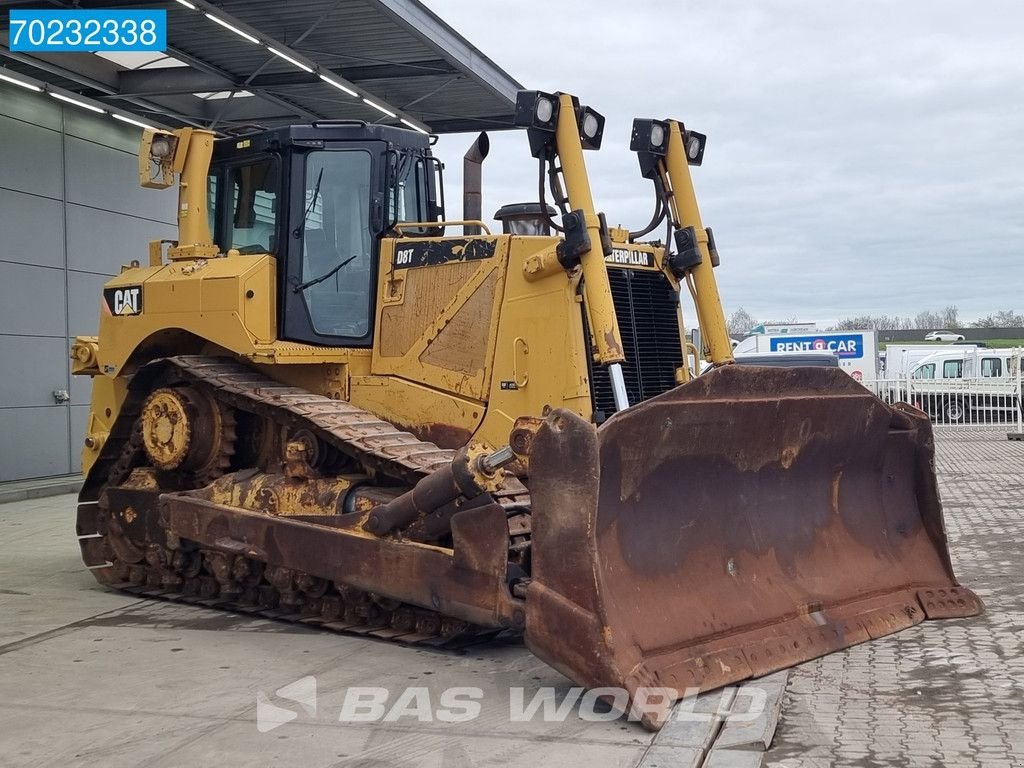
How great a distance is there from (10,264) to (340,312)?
29.3ft

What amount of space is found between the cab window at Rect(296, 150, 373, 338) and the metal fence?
799 inches

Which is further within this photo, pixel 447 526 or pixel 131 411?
pixel 131 411

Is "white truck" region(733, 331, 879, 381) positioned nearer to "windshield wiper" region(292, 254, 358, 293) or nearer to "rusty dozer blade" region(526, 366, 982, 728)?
"windshield wiper" region(292, 254, 358, 293)

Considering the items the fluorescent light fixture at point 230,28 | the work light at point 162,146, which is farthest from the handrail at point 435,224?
the fluorescent light fixture at point 230,28

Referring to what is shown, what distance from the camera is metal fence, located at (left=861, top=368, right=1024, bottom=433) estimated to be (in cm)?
2639

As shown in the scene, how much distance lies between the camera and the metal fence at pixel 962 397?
26.4m

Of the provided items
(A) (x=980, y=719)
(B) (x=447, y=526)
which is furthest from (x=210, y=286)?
(A) (x=980, y=719)

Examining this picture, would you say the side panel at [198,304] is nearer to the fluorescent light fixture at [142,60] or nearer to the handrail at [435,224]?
the handrail at [435,224]

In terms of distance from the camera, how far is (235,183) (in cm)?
854

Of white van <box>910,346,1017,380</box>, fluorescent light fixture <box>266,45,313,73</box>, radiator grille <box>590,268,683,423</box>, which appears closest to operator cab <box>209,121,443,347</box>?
radiator grille <box>590,268,683,423</box>

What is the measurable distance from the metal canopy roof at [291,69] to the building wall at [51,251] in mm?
647

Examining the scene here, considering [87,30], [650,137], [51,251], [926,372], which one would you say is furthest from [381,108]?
[926,372]

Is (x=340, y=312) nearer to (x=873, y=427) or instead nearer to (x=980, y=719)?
(x=873, y=427)

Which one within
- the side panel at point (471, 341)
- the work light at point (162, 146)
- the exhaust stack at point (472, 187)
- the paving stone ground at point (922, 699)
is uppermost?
the work light at point (162, 146)
